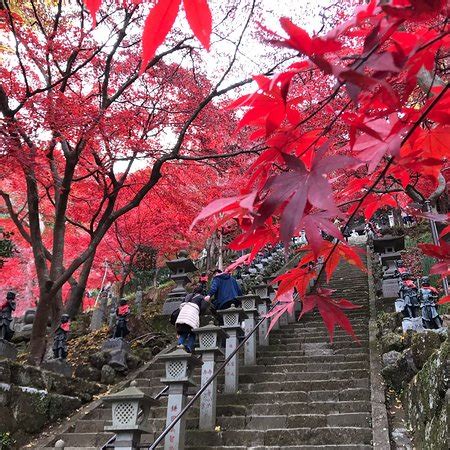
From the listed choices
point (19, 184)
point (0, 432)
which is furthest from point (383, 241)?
point (19, 184)

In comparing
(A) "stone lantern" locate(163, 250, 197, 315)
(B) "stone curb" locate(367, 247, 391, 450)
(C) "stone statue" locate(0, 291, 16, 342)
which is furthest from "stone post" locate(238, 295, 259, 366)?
(C) "stone statue" locate(0, 291, 16, 342)

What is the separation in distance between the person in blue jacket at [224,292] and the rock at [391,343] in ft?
9.73

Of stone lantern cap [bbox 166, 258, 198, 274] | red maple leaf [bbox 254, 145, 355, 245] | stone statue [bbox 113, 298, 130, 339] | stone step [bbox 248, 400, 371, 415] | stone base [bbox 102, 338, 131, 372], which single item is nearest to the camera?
red maple leaf [bbox 254, 145, 355, 245]

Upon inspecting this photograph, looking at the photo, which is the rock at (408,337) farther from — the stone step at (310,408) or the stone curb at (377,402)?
the stone step at (310,408)

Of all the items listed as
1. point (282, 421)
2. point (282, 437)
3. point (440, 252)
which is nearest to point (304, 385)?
point (282, 421)

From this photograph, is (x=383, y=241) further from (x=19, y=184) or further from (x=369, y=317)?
(x=19, y=184)

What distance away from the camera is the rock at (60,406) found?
7480 mm

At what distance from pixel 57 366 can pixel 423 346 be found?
21.3ft

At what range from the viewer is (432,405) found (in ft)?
12.1

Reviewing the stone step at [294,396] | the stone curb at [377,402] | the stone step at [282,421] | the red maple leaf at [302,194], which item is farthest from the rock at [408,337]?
the red maple leaf at [302,194]

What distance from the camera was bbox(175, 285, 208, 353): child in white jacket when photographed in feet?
25.5

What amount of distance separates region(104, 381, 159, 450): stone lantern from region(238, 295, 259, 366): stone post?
3433 millimetres

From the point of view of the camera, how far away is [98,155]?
11.0m

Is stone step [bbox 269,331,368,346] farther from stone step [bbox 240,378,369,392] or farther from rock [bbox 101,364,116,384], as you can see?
rock [bbox 101,364,116,384]
